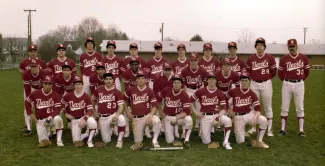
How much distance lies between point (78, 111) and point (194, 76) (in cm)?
279

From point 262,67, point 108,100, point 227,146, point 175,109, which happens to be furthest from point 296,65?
point 108,100

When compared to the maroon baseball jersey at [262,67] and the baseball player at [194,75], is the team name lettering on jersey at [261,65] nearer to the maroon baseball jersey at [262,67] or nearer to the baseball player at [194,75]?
the maroon baseball jersey at [262,67]

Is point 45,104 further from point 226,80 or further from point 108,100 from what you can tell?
point 226,80

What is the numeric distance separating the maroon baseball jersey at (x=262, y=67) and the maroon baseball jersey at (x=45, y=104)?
453 centimetres

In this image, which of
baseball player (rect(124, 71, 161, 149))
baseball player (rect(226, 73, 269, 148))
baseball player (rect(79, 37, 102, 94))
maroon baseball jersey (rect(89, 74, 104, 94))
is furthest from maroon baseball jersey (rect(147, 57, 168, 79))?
baseball player (rect(226, 73, 269, 148))

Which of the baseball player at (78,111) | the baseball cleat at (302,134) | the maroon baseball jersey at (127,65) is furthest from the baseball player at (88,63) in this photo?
the baseball cleat at (302,134)

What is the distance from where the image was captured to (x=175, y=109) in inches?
276

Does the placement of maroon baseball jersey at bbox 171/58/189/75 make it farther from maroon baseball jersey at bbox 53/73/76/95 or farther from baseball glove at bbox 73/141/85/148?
baseball glove at bbox 73/141/85/148

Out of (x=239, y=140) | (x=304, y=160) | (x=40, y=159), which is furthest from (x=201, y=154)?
(x=40, y=159)

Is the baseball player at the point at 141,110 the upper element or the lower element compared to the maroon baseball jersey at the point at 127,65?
lower

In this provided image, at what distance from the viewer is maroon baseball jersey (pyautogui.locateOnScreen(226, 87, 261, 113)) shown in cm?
679

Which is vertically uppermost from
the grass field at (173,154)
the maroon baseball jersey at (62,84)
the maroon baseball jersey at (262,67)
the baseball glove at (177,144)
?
the maroon baseball jersey at (262,67)

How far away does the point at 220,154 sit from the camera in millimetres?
6082

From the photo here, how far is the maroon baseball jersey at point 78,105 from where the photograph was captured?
6.85 meters
